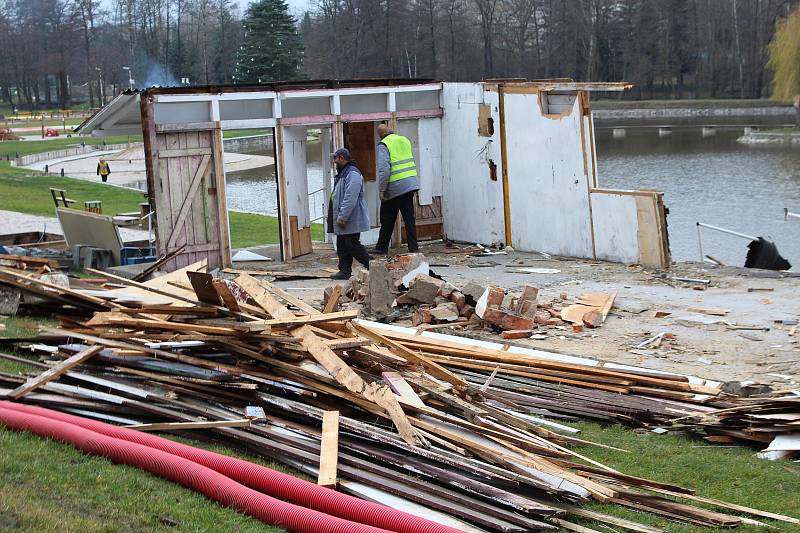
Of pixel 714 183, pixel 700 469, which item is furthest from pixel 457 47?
pixel 700 469

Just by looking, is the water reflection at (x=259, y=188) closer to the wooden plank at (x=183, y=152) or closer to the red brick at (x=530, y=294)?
the wooden plank at (x=183, y=152)

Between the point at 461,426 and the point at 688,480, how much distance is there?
1.64 m

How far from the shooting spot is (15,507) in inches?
197

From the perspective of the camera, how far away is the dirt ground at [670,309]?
1027cm

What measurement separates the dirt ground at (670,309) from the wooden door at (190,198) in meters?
1.14

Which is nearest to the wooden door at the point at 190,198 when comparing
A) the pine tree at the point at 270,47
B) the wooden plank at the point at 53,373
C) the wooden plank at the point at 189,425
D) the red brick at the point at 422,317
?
the red brick at the point at 422,317

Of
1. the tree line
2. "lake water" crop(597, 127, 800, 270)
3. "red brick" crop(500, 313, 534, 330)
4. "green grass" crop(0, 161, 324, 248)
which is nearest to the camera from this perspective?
"red brick" crop(500, 313, 534, 330)

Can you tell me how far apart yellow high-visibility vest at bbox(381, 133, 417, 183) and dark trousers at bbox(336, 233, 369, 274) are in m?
1.82

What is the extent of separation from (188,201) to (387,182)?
10.1 ft

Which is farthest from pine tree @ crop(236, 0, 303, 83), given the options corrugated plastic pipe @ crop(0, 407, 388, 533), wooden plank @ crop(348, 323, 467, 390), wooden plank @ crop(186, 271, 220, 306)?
corrugated plastic pipe @ crop(0, 407, 388, 533)

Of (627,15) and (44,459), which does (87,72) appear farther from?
(44,459)

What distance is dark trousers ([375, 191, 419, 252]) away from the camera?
16.7 meters

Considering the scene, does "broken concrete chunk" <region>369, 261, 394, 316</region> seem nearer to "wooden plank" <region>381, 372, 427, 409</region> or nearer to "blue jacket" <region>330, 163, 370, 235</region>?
"blue jacket" <region>330, 163, 370, 235</region>

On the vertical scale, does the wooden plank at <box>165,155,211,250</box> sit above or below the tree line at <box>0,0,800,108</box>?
below
